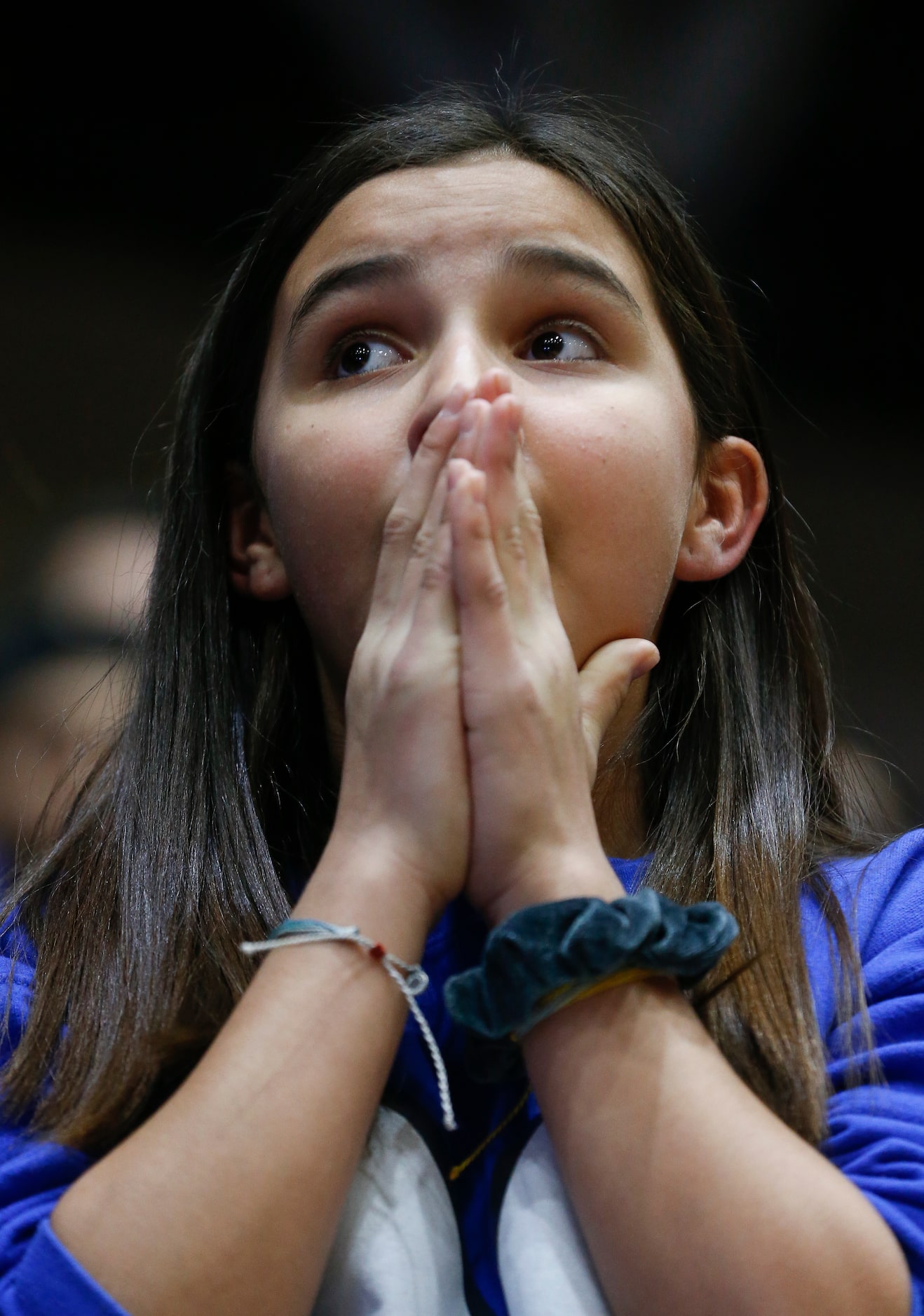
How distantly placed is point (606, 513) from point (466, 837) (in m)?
0.26

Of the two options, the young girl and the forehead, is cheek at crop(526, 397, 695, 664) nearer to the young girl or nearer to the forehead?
the young girl

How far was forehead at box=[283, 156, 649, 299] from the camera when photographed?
906mm

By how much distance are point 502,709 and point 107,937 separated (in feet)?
1.06

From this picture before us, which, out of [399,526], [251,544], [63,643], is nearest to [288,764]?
[251,544]

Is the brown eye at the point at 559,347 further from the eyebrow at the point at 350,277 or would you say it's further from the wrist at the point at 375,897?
the wrist at the point at 375,897

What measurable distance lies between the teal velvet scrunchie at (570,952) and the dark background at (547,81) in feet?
3.25

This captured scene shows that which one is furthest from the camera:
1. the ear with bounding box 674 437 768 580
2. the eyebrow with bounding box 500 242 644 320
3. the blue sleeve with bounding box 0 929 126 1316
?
the ear with bounding box 674 437 768 580

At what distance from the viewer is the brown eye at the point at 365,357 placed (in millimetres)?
920

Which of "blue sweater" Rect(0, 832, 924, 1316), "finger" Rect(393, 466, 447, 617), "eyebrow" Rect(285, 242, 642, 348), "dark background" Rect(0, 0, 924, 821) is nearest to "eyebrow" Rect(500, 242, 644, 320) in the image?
"eyebrow" Rect(285, 242, 642, 348)

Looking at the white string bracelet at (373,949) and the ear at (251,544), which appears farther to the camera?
the ear at (251,544)

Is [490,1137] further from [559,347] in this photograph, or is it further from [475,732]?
[559,347]

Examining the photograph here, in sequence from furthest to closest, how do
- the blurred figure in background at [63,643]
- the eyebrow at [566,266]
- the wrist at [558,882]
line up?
the blurred figure in background at [63,643], the eyebrow at [566,266], the wrist at [558,882]

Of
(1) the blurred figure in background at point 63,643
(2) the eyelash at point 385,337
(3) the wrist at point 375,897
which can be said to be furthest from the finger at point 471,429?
(1) the blurred figure in background at point 63,643

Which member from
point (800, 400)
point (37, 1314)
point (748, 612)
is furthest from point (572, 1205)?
point (800, 400)
